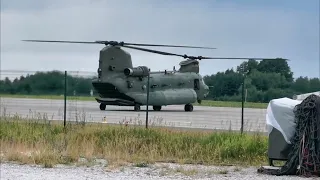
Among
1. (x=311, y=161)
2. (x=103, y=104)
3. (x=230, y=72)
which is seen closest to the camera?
(x=311, y=161)

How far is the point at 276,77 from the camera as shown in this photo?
25875 millimetres

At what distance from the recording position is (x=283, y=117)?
13539 millimetres

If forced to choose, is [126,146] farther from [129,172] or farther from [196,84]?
[196,84]

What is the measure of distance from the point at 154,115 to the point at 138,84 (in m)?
5.13

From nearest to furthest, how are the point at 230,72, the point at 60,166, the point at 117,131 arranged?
the point at 60,166 < the point at 117,131 < the point at 230,72

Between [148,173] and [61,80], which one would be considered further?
[61,80]

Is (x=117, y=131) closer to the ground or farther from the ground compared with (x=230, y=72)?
closer to the ground

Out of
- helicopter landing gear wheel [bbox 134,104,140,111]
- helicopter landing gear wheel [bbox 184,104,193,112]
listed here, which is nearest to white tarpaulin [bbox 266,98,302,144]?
helicopter landing gear wheel [bbox 134,104,140,111]

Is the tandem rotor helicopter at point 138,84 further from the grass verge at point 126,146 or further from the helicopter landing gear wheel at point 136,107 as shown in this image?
the grass verge at point 126,146

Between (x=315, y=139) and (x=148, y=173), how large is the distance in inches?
132

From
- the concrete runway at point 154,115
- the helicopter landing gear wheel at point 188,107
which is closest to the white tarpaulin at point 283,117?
the concrete runway at point 154,115

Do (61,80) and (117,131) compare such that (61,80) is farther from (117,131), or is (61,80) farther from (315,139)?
(315,139)

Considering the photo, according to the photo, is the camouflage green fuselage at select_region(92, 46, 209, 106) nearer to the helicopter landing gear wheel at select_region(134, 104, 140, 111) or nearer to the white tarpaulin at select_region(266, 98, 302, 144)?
the helicopter landing gear wheel at select_region(134, 104, 140, 111)

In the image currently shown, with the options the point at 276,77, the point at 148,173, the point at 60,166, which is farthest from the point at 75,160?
the point at 276,77
